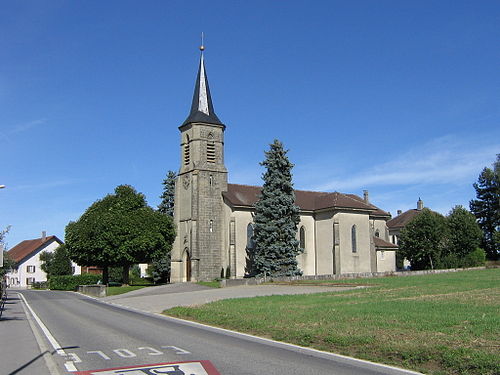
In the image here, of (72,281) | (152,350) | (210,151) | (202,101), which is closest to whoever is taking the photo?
(152,350)

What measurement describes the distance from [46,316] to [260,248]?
26684 millimetres

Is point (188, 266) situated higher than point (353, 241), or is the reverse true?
point (353, 241)

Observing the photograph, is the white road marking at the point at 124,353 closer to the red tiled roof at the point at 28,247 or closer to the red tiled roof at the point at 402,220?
the red tiled roof at the point at 28,247

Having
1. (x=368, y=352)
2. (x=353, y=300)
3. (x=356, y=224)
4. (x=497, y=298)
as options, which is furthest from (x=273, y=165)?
(x=368, y=352)

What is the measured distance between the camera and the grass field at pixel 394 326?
10164 millimetres

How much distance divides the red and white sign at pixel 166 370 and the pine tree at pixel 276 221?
3749 centimetres

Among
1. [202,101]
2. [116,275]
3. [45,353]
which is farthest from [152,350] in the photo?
[116,275]

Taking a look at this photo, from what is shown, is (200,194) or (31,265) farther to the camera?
(31,265)

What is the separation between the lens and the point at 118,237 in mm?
47812

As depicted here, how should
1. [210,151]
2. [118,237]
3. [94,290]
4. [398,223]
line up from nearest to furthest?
[94,290] < [118,237] < [210,151] < [398,223]

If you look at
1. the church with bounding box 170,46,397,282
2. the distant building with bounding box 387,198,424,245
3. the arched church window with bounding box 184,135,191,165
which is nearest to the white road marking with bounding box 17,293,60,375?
the church with bounding box 170,46,397,282

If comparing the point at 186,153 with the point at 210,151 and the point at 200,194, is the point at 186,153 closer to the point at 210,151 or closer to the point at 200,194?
the point at 210,151

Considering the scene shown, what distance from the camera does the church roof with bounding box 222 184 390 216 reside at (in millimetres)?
52747

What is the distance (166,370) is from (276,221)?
127 feet
